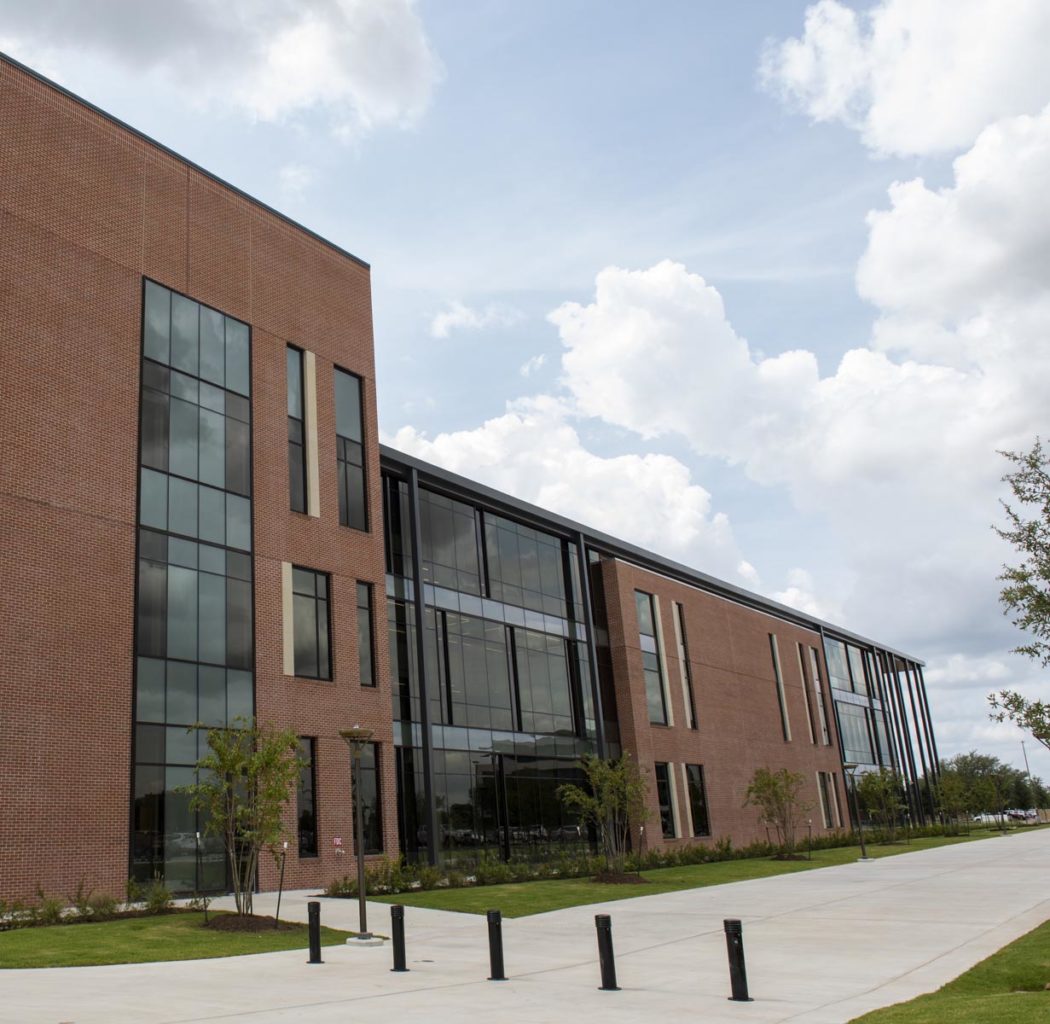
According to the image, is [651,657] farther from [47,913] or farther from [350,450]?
[47,913]

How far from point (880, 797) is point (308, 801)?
4659 centimetres

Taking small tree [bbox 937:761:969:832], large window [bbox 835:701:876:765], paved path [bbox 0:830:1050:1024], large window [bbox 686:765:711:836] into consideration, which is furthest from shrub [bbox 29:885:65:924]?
small tree [bbox 937:761:969:832]

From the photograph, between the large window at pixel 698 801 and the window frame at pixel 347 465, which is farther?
the large window at pixel 698 801

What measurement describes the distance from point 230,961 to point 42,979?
299 cm

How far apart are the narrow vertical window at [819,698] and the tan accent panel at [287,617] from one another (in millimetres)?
45839

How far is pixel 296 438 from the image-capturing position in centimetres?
3353

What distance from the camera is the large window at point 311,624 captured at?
31.6 m

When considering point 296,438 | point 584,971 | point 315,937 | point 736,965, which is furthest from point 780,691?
point 736,965

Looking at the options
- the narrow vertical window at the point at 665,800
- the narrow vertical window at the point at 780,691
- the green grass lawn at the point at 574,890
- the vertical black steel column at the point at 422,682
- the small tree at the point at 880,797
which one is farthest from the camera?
the small tree at the point at 880,797

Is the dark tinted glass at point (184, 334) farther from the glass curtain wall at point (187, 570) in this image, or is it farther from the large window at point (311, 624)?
the large window at point (311, 624)

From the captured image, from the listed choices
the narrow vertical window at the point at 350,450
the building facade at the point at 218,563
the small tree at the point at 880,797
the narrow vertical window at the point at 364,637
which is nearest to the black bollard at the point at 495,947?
the building facade at the point at 218,563

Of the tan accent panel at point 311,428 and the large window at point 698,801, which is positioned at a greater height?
the tan accent panel at point 311,428

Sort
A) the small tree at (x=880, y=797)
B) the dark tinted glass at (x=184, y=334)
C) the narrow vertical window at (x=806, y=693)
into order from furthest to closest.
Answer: the narrow vertical window at (x=806, y=693) < the small tree at (x=880, y=797) < the dark tinted glass at (x=184, y=334)

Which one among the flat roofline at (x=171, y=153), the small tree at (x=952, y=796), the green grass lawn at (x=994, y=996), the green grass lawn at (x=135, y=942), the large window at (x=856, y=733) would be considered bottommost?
the green grass lawn at (x=994, y=996)
